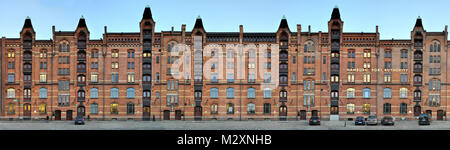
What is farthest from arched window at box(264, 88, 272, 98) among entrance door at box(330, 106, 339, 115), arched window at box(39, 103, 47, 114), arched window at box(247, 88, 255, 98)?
arched window at box(39, 103, 47, 114)

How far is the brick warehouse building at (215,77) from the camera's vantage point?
218 ft

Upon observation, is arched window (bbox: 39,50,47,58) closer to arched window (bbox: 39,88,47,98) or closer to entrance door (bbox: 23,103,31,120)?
arched window (bbox: 39,88,47,98)

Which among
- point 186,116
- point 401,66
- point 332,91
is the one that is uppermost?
point 401,66

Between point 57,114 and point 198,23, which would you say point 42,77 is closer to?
point 57,114

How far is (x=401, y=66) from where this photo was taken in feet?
218

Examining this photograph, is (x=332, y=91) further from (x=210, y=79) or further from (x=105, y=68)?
(x=105, y=68)

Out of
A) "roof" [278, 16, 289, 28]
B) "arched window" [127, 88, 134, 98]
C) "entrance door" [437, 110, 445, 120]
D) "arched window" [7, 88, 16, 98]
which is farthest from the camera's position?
"arched window" [7, 88, 16, 98]

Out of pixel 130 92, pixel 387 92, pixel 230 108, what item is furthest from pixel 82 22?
pixel 387 92

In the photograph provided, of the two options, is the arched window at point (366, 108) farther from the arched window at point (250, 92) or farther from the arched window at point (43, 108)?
the arched window at point (43, 108)

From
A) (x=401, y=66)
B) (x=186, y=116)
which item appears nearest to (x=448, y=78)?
(x=401, y=66)

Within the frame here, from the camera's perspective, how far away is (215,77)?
67625mm

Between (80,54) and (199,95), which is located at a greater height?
(80,54)

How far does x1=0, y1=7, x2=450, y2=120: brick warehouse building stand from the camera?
2618 inches

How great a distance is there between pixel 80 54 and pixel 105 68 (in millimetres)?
4756
